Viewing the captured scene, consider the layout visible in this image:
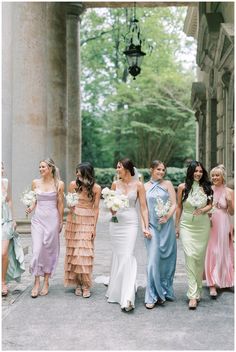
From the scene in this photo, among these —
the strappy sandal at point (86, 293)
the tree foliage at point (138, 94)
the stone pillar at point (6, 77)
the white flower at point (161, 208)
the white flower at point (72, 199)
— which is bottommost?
the strappy sandal at point (86, 293)

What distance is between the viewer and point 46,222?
8.09m

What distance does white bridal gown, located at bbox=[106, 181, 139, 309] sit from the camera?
293 inches

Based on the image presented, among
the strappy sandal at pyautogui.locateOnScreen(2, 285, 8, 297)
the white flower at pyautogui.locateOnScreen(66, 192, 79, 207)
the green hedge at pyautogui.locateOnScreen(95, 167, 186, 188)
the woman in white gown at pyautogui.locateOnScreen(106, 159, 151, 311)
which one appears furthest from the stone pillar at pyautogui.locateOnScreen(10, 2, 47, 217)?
the green hedge at pyautogui.locateOnScreen(95, 167, 186, 188)

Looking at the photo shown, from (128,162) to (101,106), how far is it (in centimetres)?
3604

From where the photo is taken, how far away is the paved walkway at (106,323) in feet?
18.7

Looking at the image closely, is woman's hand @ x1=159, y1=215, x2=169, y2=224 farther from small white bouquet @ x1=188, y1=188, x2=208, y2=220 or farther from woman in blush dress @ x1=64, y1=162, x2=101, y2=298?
woman in blush dress @ x1=64, y1=162, x2=101, y2=298

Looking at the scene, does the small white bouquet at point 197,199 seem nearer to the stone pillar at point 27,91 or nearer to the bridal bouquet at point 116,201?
the bridal bouquet at point 116,201

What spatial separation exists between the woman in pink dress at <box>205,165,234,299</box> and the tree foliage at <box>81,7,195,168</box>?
108ft

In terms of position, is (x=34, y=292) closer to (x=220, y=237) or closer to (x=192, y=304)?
(x=192, y=304)

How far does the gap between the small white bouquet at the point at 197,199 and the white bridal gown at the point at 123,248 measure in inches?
29.5

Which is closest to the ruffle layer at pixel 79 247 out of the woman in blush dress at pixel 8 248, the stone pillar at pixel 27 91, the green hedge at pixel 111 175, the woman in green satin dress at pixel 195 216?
the woman in blush dress at pixel 8 248

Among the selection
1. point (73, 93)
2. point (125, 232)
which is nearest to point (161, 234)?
point (125, 232)

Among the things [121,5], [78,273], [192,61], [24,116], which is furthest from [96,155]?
[78,273]

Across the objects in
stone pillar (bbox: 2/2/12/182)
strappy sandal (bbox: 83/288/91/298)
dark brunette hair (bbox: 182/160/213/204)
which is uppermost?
stone pillar (bbox: 2/2/12/182)
